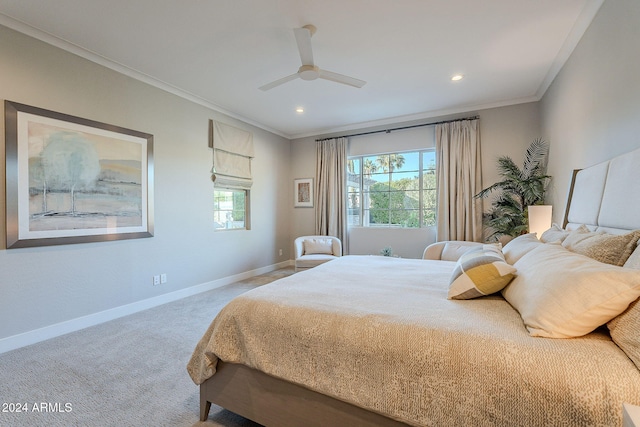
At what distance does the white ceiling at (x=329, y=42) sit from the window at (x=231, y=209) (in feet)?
4.81

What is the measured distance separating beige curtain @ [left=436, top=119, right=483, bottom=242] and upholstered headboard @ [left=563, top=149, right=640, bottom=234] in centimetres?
199

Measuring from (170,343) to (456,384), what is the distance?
2.44 meters

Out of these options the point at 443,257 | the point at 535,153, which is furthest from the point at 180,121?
the point at 535,153

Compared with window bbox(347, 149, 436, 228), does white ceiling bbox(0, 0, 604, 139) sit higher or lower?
higher

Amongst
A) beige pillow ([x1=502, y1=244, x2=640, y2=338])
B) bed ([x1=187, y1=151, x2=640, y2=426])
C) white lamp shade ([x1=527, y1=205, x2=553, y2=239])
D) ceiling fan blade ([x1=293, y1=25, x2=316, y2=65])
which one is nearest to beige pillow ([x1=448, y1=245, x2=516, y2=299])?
bed ([x1=187, y1=151, x2=640, y2=426])

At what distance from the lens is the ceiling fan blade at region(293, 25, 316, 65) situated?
2174mm

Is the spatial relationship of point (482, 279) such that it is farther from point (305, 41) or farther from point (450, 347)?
point (305, 41)

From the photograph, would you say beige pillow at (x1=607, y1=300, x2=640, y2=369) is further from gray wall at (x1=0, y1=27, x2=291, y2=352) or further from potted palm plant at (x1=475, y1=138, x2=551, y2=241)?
gray wall at (x1=0, y1=27, x2=291, y2=352)

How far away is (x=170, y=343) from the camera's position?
248 centimetres

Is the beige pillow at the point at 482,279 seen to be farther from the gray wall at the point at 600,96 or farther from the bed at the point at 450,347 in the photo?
the gray wall at the point at 600,96

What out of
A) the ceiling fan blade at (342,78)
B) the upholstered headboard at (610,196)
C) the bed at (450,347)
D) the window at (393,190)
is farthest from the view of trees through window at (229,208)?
the upholstered headboard at (610,196)

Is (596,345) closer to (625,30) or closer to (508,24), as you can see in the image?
(625,30)

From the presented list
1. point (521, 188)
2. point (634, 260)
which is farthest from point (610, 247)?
point (521, 188)

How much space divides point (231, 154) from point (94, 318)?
9.12ft
